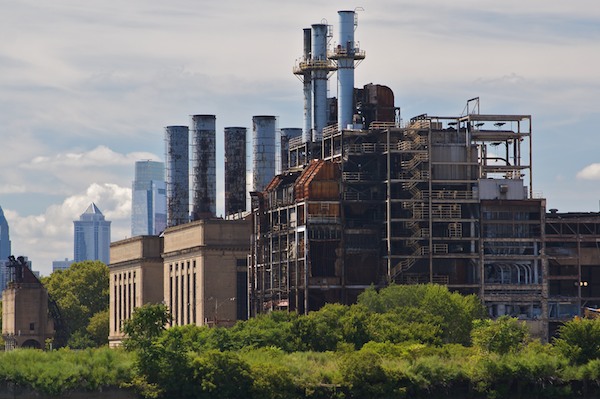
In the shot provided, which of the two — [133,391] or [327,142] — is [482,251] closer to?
[327,142]

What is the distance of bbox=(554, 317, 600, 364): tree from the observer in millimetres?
128375

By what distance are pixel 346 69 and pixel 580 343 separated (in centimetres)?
4767

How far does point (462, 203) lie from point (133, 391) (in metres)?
49.7

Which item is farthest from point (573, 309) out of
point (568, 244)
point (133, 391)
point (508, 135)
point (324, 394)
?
point (133, 391)

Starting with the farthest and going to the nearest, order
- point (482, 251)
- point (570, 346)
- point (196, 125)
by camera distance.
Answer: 1. point (196, 125)
2. point (482, 251)
3. point (570, 346)

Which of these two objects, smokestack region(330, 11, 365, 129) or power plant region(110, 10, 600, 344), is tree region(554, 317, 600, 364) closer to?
power plant region(110, 10, 600, 344)

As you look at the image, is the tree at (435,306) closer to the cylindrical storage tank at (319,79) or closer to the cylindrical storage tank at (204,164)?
the cylindrical storage tank at (319,79)

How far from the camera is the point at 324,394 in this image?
120 m

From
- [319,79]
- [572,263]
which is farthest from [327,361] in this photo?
[319,79]

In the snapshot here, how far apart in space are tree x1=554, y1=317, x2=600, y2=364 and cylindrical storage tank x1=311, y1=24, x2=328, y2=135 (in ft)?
157

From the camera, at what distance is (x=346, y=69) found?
166000 mm

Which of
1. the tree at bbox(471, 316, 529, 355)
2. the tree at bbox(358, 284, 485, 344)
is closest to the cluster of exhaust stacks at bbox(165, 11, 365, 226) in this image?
the tree at bbox(358, 284, 485, 344)

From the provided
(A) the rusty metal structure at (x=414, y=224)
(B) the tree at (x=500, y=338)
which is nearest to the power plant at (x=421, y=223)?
(A) the rusty metal structure at (x=414, y=224)

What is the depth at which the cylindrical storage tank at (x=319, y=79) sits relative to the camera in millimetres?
170375
